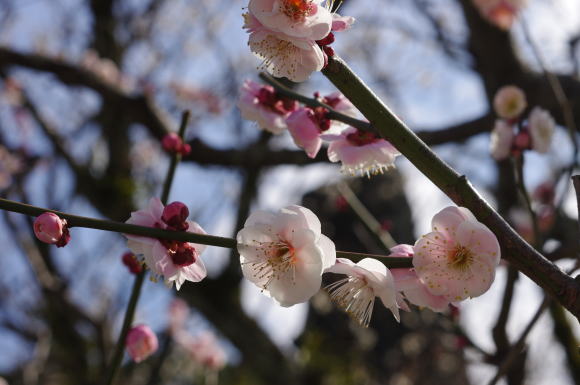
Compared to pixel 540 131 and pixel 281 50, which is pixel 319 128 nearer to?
pixel 281 50

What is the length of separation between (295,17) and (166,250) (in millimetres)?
382

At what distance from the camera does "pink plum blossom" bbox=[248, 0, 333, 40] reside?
2.64 ft

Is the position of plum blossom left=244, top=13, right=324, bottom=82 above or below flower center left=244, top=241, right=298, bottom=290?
above

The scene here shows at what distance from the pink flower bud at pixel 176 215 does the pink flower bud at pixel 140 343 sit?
0.62 meters

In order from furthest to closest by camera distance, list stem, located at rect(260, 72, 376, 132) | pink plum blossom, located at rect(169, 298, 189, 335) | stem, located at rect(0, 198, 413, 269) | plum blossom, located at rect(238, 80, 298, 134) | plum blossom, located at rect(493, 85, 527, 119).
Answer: pink plum blossom, located at rect(169, 298, 189, 335)
plum blossom, located at rect(493, 85, 527, 119)
plum blossom, located at rect(238, 80, 298, 134)
stem, located at rect(260, 72, 376, 132)
stem, located at rect(0, 198, 413, 269)

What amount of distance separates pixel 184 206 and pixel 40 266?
2.97 m

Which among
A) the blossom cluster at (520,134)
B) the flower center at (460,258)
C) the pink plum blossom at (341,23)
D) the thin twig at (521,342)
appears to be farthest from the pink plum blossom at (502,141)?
the pink plum blossom at (341,23)

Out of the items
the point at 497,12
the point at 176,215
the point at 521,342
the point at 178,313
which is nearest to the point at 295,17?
the point at 176,215

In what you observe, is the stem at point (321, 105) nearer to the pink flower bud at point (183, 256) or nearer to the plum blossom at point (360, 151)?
the plum blossom at point (360, 151)

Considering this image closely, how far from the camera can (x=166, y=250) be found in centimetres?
86

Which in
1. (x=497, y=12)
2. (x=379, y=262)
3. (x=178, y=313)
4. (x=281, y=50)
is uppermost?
(x=497, y=12)

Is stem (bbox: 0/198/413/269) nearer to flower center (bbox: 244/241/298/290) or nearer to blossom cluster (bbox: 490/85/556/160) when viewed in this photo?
flower center (bbox: 244/241/298/290)

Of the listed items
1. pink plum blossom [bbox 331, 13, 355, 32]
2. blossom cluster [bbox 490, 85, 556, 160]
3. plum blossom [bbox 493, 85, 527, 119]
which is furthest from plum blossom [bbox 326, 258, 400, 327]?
plum blossom [bbox 493, 85, 527, 119]

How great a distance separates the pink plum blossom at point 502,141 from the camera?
5.33 ft
